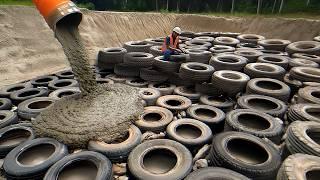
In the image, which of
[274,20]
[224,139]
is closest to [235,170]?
[224,139]

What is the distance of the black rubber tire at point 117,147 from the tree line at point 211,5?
62.4ft

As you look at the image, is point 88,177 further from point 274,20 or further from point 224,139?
point 274,20

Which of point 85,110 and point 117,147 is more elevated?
point 85,110

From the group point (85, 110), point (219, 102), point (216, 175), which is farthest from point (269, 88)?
point (85, 110)

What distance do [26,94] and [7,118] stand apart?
206 centimetres

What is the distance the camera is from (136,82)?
9.77 meters

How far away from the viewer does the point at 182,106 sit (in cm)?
734

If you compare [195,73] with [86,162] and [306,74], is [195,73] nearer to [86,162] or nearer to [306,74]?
[306,74]

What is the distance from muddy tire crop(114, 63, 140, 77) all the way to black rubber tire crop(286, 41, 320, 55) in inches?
293

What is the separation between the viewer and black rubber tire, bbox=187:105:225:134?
645 centimetres

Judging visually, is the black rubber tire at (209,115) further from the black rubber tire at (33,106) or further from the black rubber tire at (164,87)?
the black rubber tire at (33,106)

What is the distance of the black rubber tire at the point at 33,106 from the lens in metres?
6.90

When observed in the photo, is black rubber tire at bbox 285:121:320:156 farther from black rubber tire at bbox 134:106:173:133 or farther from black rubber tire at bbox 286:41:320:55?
black rubber tire at bbox 286:41:320:55

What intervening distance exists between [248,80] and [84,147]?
218 inches
